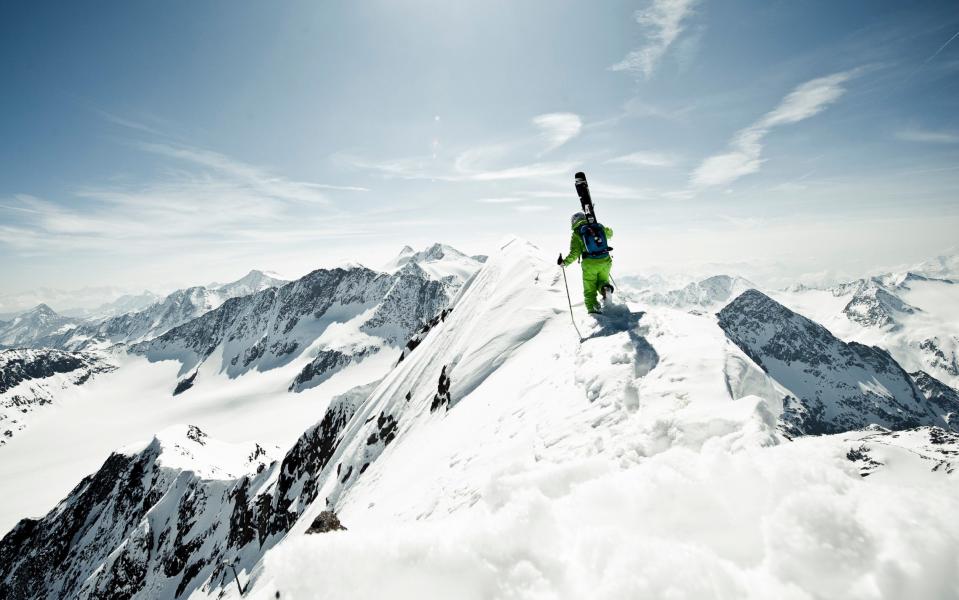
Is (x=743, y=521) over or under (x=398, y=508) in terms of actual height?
over


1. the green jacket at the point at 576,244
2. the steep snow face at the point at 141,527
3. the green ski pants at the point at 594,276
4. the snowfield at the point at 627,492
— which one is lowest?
the steep snow face at the point at 141,527

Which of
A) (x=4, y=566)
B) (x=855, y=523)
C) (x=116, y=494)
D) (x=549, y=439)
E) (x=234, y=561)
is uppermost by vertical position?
(x=855, y=523)

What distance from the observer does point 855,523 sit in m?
2.64

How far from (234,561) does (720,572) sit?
58076 millimetres

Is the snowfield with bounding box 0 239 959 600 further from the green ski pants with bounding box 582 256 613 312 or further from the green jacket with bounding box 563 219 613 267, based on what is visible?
the green jacket with bounding box 563 219 613 267

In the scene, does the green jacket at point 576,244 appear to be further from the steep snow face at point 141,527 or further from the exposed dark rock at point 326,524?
the steep snow face at point 141,527

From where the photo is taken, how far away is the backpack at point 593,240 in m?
12.8

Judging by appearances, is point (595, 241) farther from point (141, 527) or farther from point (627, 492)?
point (141, 527)

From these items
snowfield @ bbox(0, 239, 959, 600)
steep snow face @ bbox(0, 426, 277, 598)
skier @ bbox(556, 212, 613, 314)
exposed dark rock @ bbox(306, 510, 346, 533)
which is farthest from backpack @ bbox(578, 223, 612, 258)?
steep snow face @ bbox(0, 426, 277, 598)

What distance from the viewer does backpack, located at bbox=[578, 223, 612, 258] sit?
42.1 ft

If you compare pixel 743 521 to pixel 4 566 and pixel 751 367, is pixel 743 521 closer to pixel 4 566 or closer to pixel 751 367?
pixel 751 367

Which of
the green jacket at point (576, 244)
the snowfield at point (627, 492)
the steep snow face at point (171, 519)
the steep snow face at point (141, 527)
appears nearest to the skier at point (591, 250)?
the green jacket at point (576, 244)

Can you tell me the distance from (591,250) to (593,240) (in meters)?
0.34

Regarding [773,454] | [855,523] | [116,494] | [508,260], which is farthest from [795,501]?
[116,494]
